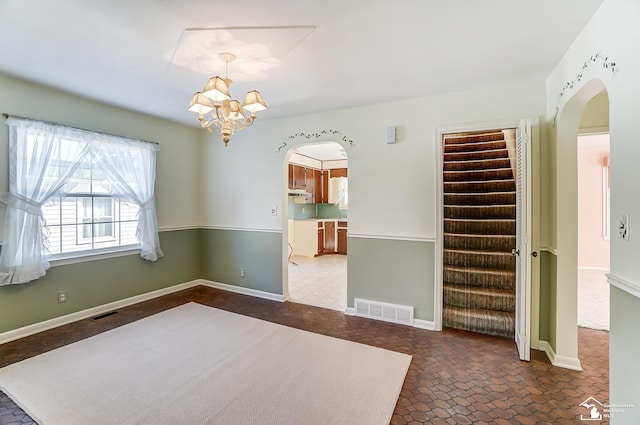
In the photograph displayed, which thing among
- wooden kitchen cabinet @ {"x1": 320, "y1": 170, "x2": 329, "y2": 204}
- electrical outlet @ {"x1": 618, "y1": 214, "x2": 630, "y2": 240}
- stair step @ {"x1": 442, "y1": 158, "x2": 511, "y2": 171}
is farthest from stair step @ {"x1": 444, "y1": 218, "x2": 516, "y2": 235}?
wooden kitchen cabinet @ {"x1": 320, "y1": 170, "x2": 329, "y2": 204}

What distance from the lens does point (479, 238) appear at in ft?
12.0

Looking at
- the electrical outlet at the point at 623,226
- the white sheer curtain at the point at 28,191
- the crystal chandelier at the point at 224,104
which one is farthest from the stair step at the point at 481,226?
the white sheer curtain at the point at 28,191

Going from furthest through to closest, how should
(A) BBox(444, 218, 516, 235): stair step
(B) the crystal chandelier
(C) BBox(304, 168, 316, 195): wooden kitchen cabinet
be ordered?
(C) BBox(304, 168, 316, 195): wooden kitchen cabinet, (A) BBox(444, 218, 516, 235): stair step, (B) the crystal chandelier

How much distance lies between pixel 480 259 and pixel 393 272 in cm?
122

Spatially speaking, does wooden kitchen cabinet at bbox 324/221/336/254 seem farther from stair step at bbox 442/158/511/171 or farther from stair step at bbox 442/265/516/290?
stair step at bbox 442/265/516/290

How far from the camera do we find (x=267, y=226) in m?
4.09

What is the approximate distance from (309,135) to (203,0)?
86.1 inches

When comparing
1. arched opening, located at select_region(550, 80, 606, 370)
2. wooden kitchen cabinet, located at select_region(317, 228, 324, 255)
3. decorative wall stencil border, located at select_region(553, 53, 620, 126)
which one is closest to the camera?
decorative wall stencil border, located at select_region(553, 53, 620, 126)

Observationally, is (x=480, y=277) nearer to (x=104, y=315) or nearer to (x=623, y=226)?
(x=623, y=226)

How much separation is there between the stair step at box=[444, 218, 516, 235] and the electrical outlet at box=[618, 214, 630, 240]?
2300mm

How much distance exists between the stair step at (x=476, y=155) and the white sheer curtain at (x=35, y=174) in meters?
4.78

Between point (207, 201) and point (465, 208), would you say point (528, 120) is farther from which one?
point (207, 201)

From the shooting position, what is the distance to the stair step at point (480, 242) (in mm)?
3529

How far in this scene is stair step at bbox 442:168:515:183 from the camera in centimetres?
404
